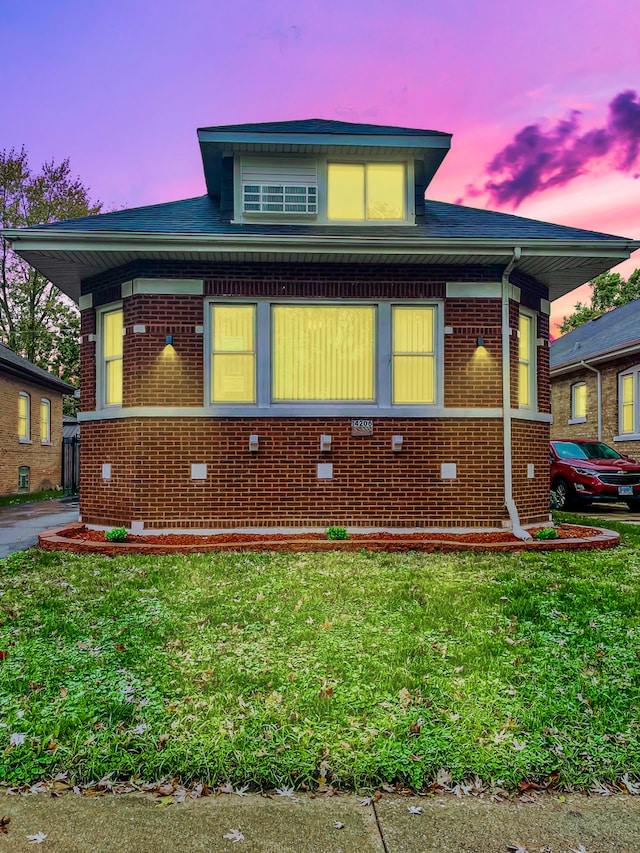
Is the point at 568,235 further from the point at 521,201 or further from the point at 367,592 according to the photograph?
the point at 521,201

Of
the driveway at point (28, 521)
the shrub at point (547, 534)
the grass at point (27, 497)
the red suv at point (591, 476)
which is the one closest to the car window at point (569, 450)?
the red suv at point (591, 476)

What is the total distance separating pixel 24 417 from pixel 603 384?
68.2 ft

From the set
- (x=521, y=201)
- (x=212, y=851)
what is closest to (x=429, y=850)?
(x=212, y=851)

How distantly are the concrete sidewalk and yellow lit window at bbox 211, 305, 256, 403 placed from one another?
663 cm

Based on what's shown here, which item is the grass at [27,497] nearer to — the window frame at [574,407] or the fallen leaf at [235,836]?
the fallen leaf at [235,836]

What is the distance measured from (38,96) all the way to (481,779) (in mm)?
29561

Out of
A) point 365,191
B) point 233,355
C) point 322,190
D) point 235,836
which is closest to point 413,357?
point 233,355

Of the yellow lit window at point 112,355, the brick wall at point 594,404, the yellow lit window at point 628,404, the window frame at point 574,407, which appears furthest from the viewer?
the window frame at point 574,407

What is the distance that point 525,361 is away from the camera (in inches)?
380

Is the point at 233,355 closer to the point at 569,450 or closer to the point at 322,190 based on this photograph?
the point at 322,190

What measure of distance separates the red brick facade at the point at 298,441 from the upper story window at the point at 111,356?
0.47m

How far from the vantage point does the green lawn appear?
8.78ft

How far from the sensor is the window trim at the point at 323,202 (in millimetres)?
9141

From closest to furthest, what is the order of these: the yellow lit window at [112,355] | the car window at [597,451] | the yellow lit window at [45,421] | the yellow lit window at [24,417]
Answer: the yellow lit window at [112,355]
the car window at [597,451]
the yellow lit window at [24,417]
the yellow lit window at [45,421]
